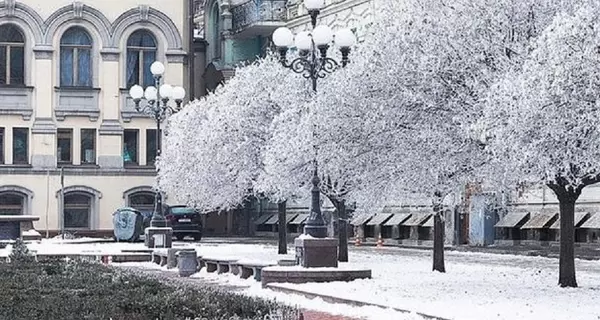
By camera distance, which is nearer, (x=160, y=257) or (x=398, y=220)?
(x=160, y=257)

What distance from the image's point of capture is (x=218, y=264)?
31.9m

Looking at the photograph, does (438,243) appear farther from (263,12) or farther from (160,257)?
(263,12)

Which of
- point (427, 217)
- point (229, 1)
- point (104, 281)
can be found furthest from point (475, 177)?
point (229, 1)

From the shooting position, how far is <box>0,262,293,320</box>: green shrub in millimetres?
14414

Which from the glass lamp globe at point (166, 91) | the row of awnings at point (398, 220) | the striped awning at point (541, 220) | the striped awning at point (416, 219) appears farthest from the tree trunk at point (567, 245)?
the striped awning at point (416, 219)

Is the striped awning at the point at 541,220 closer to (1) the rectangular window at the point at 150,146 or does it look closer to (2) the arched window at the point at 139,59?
(1) the rectangular window at the point at 150,146

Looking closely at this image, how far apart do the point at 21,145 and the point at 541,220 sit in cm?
2602

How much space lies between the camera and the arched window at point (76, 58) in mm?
60062

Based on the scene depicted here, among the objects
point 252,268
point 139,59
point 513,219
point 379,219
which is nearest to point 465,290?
point 252,268

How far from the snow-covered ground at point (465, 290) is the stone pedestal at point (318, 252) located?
3.09ft

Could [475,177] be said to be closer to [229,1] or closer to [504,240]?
[504,240]

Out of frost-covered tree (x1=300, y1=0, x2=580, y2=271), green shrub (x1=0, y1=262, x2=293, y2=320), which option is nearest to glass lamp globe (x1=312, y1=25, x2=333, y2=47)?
frost-covered tree (x1=300, y1=0, x2=580, y2=271)

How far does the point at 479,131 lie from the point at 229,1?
45106 millimetres

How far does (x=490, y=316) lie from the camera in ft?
60.1
